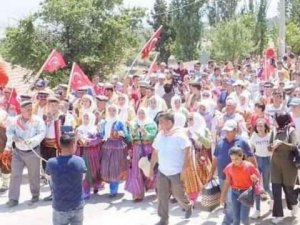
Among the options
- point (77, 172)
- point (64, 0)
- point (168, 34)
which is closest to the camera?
point (77, 172)

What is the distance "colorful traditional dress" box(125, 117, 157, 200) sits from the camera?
9070mm

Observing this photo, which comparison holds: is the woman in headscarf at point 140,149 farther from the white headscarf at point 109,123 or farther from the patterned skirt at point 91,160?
the patterned skirt at point 91,160

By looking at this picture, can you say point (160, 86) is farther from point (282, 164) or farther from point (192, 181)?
point (282, 164)

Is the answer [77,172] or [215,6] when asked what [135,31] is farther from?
[215,6]

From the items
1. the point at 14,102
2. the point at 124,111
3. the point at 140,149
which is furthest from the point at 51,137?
the point at 14,102

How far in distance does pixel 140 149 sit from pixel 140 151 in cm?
3

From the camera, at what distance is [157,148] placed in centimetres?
769

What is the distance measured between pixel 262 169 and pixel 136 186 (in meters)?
2.01

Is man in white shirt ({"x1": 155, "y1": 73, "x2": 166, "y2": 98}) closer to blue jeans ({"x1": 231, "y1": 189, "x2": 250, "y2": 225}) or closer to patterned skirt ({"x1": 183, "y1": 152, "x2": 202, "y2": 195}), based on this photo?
patterned skirt ({"x1": 183, "y1": 152, "x2": 202, "y2": 195})

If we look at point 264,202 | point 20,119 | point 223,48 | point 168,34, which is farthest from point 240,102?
point 168,34

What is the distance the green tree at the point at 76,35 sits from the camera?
63.9ft

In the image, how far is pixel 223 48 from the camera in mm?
44719

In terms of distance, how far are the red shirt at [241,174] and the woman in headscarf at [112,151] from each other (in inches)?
108

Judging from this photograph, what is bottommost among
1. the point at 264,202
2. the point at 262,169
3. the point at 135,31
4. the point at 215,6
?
the point at 264,202
